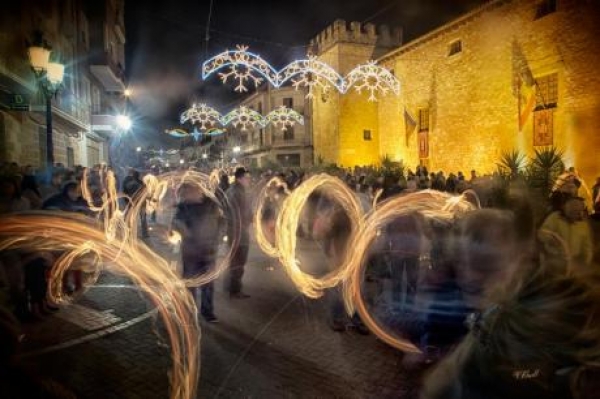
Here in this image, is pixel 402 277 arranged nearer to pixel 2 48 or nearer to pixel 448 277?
pixel 448 277

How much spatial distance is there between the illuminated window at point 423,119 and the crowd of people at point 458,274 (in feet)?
59.6

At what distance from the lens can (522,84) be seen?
21.7 m

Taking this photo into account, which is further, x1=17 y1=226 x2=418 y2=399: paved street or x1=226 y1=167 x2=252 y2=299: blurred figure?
x1=226 y1=167 x2=252 y2=299: blurred figure

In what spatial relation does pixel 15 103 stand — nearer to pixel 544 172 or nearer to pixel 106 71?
pixel 544 172

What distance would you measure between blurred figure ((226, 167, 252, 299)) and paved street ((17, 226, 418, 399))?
0.48 m

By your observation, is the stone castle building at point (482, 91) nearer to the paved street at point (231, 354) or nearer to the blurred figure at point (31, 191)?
the blurred figure at point (31, 191)

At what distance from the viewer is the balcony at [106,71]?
88.3ft

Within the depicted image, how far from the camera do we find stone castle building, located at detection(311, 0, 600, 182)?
61.0ft

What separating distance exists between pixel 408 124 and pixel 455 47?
636cm

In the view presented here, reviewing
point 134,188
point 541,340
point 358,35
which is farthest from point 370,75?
point 358,35

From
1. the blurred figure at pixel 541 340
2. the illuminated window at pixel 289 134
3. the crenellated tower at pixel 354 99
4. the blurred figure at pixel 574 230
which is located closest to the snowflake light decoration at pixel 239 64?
the blurred figure at pixel 574 230

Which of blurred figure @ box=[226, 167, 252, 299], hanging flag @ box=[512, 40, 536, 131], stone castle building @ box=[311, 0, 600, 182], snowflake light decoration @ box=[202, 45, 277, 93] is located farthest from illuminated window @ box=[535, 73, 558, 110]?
blurred figure @ box=[226, 167, 252, 299]

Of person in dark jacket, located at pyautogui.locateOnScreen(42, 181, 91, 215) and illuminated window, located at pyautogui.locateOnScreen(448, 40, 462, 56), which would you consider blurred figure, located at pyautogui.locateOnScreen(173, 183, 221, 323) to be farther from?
illuminated window, located at pyautogui.locateOnScreen(448, 40, 462, 56)

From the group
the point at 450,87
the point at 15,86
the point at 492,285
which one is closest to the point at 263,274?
the point at 492,285
